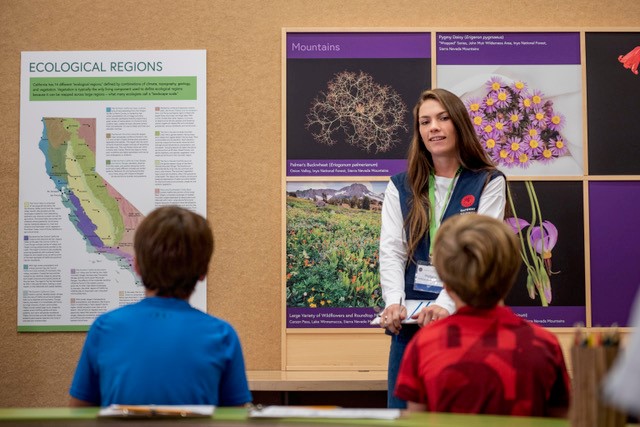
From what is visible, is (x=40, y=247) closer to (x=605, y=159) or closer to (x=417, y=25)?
(x=417, y=25)

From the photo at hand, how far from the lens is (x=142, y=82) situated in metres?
3.95

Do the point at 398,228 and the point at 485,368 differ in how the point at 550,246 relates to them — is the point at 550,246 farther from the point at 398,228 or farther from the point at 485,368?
the point at 485,368

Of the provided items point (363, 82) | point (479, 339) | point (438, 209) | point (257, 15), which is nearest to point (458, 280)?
point (479, 339)

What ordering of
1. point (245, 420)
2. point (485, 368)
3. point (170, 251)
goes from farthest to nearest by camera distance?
point (170, 251), point (485, 368), point (245, 420)

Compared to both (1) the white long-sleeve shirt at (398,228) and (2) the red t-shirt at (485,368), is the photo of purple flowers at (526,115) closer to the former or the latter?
(1) the white long-sleeve shirt at (398,228)

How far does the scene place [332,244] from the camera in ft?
12.8

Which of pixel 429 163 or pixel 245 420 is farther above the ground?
pixel 429 163

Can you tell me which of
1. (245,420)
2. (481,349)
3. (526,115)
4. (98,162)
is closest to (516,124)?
(526,115)

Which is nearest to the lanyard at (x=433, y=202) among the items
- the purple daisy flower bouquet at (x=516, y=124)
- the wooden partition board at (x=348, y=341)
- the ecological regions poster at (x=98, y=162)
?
the wooden partition board at (x=348, y=341)

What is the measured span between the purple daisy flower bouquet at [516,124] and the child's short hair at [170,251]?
7.99 feet

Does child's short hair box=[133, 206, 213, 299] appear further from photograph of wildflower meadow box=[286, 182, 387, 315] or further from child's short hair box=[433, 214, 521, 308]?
photograph of wildflower meadow box=[286, 182, 387, 315]

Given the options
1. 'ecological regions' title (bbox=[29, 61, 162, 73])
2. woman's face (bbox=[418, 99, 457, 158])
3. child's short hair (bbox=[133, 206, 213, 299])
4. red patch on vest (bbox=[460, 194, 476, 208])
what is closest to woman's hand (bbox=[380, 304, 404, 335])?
red patch on vest (bbox=[460, 194, 476, 208])

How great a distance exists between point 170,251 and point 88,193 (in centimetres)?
232

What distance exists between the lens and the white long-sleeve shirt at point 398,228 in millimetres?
2615
